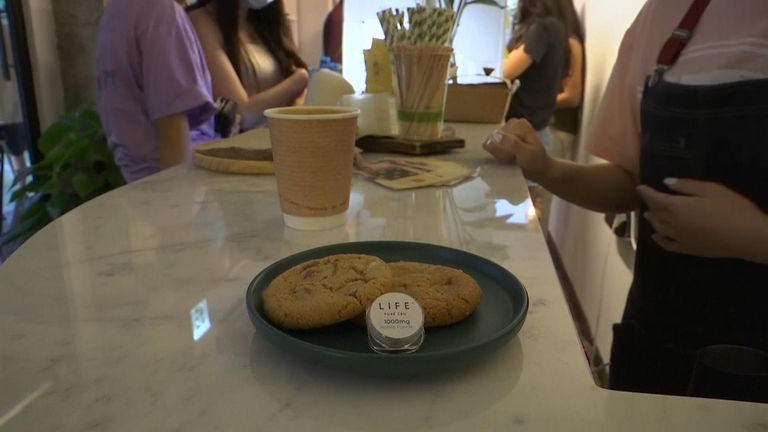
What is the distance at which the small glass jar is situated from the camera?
352 millimetres

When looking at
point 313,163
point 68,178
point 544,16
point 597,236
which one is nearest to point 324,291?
point 313,163

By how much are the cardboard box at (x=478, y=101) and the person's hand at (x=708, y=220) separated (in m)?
0.86

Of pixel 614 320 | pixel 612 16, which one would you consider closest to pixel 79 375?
pixel 614 320

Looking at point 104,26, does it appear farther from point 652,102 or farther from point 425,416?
point 425,416

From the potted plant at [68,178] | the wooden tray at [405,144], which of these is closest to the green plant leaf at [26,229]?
the potted plant at [68,178]

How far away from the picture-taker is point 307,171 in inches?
24.6

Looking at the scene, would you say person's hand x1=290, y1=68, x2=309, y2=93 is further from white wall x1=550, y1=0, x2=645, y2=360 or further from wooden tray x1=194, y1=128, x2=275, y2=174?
white wall x1=550, y1=0, x2=645, y2=360

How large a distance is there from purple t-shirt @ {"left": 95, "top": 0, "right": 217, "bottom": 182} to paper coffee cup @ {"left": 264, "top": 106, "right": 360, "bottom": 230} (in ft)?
2.73

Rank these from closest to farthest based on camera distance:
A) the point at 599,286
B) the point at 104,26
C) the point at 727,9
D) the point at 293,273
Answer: the point at 293,273, the point at 727,9, the point at 104,26, the point at 599,286

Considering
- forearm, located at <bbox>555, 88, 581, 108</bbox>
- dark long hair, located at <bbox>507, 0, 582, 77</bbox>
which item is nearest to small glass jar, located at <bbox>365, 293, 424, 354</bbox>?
dark long hair, located at <bbox>507, 0, 582, 77</bbox>

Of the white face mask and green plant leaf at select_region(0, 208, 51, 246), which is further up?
the white face mask

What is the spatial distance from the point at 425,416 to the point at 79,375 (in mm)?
219

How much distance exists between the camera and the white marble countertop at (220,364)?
317mm

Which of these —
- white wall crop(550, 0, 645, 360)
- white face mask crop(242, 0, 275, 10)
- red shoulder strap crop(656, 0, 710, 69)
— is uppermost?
white face mask crop(242, 0, 275, 10)
